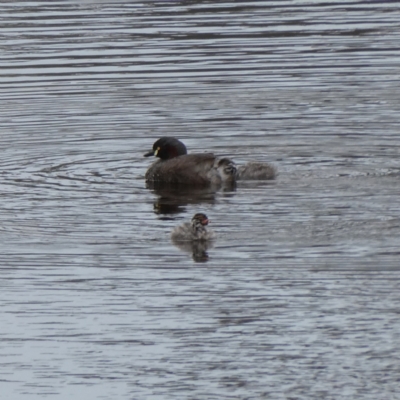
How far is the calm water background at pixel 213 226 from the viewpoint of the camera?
368 inches

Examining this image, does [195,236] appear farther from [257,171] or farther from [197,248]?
[257,171]

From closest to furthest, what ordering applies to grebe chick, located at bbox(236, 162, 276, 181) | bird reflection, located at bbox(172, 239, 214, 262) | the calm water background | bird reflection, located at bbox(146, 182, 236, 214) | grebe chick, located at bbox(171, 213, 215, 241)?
1. the calm water background
2. bird reflection, located at bbox(172, 239, 214, 262)
3. grebe chick, located at bbox(171, 213, 215, 241)
4. bird reflection, located at bbox(146, 182, 236, 214)
5. grebe chick, located at bbox(236, 162, 276, 181)

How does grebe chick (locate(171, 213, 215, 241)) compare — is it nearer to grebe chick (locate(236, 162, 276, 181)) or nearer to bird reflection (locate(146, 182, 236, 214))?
bird reflection (locate(146, 182, 236, 214))

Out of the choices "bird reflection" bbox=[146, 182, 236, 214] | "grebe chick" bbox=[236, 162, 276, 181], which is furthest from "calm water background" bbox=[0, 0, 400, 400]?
"grebe chick" bbox=[236, 162, 276, 181]

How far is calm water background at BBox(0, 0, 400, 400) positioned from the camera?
9.34 metres

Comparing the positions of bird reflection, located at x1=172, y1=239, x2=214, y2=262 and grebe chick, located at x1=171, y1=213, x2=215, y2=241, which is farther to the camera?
grebe chick, located at x1=171, y1=213, x2=215, y2=241

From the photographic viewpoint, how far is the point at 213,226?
512 inches

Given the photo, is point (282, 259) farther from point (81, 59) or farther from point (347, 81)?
point (81, 59)

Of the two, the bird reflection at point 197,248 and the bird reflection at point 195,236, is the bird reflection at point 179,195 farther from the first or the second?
the bird reflection at point 197,248

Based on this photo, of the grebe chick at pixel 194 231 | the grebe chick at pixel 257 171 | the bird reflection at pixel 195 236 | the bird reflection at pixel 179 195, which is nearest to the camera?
the bird reflection at pixel 195 236

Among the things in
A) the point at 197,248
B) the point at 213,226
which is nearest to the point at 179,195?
the point at 213,226

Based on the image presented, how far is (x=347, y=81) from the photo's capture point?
21.2 m

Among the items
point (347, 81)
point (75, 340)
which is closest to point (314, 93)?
point (347, 81)

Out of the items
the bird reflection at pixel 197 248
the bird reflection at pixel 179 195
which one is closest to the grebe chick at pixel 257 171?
the bird reflection at pixel 179 195
